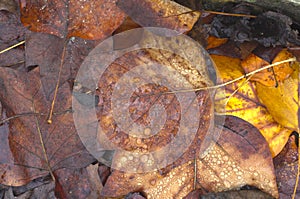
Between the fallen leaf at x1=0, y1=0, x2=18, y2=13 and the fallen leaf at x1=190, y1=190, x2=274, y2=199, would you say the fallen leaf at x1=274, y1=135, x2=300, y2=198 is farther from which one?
the fallen leaf at x1=0, y1=0, x2=18, y2=13

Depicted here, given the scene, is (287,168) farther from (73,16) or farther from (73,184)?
(73,16)

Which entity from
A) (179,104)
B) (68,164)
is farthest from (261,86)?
(68,164)

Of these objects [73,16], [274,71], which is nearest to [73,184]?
[73,16]

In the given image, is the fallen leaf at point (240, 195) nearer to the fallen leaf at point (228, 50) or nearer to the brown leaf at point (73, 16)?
the fallen leaf at point (228, 50)

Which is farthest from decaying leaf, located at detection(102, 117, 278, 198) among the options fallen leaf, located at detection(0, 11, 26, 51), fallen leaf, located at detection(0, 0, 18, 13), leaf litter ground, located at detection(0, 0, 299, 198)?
fallen leaf, located at detection(0, 0, 18, 13)

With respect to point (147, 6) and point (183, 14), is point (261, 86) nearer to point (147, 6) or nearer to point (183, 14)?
point (183, 14)

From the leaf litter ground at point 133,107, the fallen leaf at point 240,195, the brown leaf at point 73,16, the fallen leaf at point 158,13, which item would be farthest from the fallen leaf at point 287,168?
the brown leaf at point 73,16
